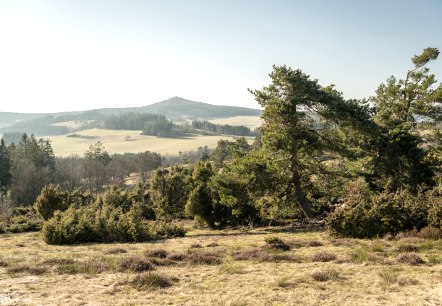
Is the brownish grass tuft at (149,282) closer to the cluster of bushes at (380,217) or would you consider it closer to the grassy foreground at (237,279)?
the grassy foreground at (237,279)

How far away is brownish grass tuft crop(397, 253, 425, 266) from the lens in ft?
38.8

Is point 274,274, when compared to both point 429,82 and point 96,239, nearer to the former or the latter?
point 96,239

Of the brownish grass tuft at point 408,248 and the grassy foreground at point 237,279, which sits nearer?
the grassy foreground at point 237,279

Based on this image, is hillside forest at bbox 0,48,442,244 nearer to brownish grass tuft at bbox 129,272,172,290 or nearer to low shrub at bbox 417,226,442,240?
low shrub at bbox 417,226,442,240

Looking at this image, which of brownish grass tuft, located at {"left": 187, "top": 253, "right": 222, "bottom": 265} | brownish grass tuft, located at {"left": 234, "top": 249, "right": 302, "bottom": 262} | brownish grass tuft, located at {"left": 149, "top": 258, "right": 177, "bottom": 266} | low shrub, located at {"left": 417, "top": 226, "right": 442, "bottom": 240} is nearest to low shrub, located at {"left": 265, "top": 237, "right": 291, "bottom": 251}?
brownish grass tuft, located at {"left": 234, "top": 249, "right": 302, "bottom": 262}

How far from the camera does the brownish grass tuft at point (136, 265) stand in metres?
12.0

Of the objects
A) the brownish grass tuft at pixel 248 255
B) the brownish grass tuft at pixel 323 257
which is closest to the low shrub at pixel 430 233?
the brownish grass tuft at pixel 323 257

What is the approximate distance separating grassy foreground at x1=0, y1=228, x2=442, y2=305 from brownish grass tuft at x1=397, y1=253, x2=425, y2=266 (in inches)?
1.2

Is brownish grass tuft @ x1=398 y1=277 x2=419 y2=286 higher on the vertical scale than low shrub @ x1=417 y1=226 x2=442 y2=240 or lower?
higher

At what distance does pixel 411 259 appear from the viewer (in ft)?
39.3

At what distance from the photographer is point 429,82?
1325 inches

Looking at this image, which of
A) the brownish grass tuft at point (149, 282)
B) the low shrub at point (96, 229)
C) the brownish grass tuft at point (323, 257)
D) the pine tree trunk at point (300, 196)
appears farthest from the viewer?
the pine tree trunk at point (300, 196)

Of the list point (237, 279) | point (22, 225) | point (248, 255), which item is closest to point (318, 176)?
point (248, 255)

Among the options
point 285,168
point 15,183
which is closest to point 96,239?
point 285,168
